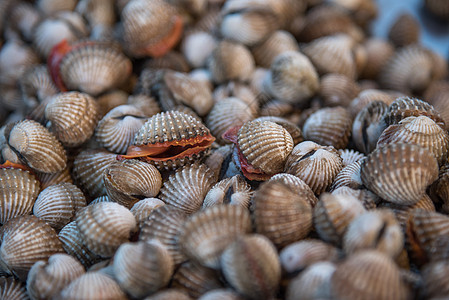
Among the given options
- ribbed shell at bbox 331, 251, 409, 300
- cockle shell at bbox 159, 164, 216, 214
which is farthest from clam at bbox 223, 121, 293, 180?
ribbed shell at bbox 331, 251, 409, 300

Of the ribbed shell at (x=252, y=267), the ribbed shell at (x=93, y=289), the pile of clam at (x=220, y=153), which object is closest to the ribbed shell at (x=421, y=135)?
the pile of clam at (x=220, y=153)

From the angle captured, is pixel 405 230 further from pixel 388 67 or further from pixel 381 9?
pixel 381 9

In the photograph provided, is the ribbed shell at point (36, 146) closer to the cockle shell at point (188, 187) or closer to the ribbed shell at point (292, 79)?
the cockle shell at point (188, 187)

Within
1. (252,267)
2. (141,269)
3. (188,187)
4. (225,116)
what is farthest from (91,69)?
(252,267)

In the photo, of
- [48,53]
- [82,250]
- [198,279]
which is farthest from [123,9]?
[198,279]

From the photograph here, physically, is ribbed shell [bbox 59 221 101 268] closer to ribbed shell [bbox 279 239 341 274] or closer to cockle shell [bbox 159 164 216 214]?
cockle shell [bbox 159 164 216 214]
